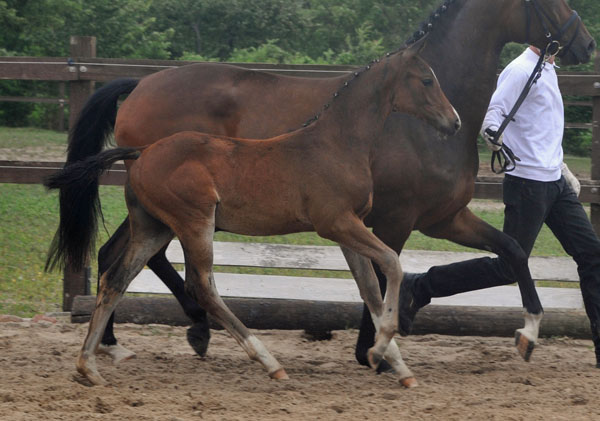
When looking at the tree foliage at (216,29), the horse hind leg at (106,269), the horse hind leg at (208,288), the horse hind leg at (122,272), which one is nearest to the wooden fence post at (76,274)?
the horse hind leg at (106,269)

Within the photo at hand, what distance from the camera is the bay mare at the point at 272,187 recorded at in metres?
4.40

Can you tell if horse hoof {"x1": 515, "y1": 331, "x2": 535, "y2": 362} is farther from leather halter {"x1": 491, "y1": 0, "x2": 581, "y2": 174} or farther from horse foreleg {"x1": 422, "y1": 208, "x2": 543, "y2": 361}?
leather halter {"x1": 491, "y1": 0, "x2": 581, "y2": 174}

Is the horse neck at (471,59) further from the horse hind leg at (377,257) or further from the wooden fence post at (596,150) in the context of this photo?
the wooden fence post at (596,150)

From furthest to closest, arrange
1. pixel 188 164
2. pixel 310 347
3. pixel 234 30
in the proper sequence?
1. pixel 234 30
2. pixel 310 347
3. pixel 188 164

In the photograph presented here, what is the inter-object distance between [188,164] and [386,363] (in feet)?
5.28

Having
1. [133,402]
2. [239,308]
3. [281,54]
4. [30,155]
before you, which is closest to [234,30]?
[281,54]

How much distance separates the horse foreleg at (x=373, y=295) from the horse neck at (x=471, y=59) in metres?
1.00

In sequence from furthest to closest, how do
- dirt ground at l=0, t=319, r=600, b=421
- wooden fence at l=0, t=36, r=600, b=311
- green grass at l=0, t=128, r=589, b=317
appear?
green grass at l=0, t=128, r=589, b=317 → wooden fence at l=0, t=36, r=600, b=311 → dirt ground at l=0, t=319, r=600, b=421

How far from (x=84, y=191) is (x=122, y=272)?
2.78 ft

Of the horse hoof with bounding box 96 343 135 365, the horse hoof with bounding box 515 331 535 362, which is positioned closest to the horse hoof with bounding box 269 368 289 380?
the horse hoof with bounding box 96 343 135 365

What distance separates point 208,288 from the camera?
455 cm

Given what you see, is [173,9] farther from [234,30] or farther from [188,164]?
[188,164]

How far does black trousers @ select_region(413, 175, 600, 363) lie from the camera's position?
16.4 feet

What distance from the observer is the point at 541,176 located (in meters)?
4.95
